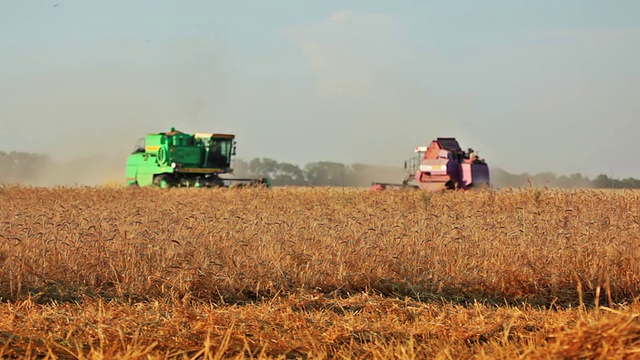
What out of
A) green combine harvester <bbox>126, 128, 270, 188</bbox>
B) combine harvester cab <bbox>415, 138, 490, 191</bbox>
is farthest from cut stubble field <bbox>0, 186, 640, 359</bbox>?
green combine harvester <bbox>126, 128, 270, 188</bbox>

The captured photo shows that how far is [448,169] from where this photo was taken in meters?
28.1

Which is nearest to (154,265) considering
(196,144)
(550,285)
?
(550,285)

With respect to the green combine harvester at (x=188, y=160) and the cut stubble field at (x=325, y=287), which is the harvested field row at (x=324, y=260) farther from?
the green combine harvester at (x=188, y=160)

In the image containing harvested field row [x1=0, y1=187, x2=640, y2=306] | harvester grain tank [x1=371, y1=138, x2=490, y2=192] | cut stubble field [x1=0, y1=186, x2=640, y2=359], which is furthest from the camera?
harvester grain tank [x1=371, y1=138, x2=490, y2=192]

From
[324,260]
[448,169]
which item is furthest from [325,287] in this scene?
[448,169]

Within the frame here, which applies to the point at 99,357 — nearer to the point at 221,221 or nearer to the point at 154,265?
the point at 154,265

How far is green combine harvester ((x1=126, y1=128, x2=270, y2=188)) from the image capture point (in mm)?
29688

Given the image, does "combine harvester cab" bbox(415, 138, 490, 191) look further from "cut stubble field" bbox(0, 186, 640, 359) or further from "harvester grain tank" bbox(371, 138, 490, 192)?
"cut stubble field" bbox(0, 186, 640, 359)

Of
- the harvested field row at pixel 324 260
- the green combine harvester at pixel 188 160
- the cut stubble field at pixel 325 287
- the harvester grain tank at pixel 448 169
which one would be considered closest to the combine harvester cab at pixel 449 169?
the harvester grain tank at pixel 448 169

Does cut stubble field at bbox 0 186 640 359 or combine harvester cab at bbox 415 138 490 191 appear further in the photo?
combine harvester cab at bbox 415 138 490 191

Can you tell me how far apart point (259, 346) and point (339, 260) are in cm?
367

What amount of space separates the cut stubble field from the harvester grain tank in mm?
15597

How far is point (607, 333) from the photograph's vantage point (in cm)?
363

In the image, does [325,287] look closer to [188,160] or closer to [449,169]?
[449,169]
